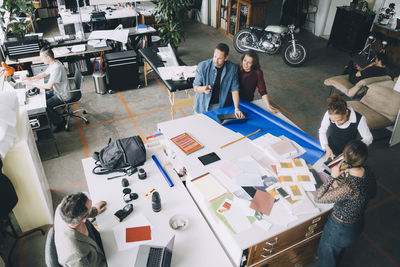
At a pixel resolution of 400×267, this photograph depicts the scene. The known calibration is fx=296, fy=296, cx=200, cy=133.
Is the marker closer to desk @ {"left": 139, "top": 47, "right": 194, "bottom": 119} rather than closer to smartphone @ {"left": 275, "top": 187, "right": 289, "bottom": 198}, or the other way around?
smartphone @ {"left": 275, "top": 187, "right": 289, "bottom": 198}

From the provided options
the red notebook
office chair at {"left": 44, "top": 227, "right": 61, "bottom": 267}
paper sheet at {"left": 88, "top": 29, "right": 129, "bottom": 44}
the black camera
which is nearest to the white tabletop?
paper sheet at {"left": 88, "top": 29, "right": 129, "bottom": 44}

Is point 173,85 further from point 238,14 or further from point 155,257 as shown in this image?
point 238,14

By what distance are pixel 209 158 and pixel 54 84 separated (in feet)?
9.97

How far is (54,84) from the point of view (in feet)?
14.9

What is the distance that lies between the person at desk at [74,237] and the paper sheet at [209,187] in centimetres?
90

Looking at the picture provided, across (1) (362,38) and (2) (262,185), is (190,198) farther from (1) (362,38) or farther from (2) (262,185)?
(1) (362,38)

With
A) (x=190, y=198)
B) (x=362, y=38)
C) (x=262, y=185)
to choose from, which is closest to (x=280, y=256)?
(x=262, y=185)

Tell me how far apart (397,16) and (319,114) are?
4.26m

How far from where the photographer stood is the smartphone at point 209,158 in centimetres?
282

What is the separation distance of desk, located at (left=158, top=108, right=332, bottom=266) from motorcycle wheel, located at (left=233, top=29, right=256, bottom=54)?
513 centimetres

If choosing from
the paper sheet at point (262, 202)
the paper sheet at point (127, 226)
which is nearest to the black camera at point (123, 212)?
the paper sheet at point (127, 226)

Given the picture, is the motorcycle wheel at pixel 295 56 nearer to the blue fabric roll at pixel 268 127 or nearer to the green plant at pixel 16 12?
the blue fabric roll at pixel 268 127

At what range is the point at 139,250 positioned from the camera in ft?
7.09

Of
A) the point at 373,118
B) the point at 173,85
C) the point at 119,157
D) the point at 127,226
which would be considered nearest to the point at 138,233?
the point at 127,226
